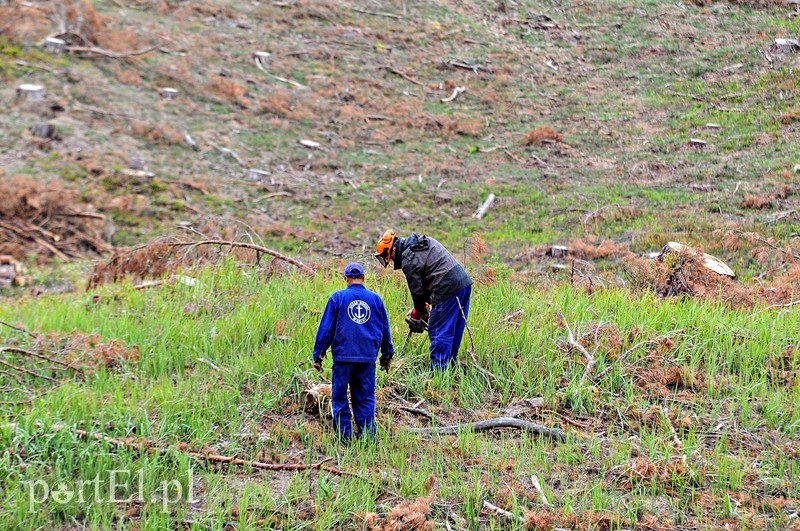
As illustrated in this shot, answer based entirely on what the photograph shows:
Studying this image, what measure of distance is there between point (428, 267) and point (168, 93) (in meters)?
15.1

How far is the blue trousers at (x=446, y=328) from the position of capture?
7.50 m

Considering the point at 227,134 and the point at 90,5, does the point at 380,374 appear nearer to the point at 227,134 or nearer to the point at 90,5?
the point at 227,134

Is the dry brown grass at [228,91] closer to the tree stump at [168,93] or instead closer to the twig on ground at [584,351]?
the tree stump at [168,93]

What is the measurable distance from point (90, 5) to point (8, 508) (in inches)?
789

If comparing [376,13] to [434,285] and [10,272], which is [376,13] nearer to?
[10,272]

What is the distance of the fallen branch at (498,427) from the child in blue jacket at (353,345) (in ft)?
1.75

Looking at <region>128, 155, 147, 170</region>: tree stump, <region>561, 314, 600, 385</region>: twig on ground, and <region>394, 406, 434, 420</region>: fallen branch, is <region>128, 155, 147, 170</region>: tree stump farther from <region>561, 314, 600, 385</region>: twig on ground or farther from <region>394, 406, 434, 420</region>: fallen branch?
<region>394, 406, 434, 420</region>: fallen branch

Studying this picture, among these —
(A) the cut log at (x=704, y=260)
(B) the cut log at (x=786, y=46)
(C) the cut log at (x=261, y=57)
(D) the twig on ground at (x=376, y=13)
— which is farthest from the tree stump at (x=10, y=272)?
(B) the cut log at (x=786, y=46)

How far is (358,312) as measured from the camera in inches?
239

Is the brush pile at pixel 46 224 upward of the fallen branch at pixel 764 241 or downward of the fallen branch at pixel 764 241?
downward

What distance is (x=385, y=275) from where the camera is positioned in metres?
9.99

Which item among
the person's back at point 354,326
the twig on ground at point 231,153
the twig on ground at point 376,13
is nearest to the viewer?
the person's back at point 354,326

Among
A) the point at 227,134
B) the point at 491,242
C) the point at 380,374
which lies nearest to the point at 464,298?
the point at 380,374

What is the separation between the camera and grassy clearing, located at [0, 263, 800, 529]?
5.36 meters
